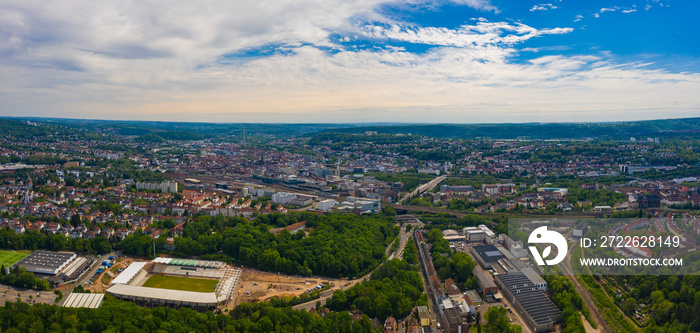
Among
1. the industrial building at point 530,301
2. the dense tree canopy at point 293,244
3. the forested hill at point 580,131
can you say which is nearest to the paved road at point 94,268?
the dense tree canopy at point 293,244

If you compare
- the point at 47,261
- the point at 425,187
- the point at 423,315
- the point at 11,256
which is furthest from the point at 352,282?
the point at 425,187

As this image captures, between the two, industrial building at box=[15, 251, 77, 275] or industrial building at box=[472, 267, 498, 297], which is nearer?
industrial building at box=[472, 267, 498, 297]

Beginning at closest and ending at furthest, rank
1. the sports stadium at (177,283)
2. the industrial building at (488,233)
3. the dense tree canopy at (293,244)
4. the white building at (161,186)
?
the sports stadium at (177,283), the dense tree canopy at (293,244), the industrial building at (488,233), the white building at (161,186)

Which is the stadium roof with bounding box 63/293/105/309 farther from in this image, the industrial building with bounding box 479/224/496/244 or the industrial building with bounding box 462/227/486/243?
the industrial building with bounding box 479/224/496/244

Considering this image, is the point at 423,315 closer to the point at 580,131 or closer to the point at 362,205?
the point at 362,205

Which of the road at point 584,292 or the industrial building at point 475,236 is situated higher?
the industrial building at point 475,236

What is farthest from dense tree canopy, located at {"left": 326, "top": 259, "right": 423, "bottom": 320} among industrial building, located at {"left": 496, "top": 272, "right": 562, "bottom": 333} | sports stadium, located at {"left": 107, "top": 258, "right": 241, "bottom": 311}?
sports stadium, located at {"left": 107, "top": 258, "right": 241, "bottom": 311}

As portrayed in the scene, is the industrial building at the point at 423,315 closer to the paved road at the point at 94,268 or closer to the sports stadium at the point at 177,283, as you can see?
the sports stadium at the point at 177,283
